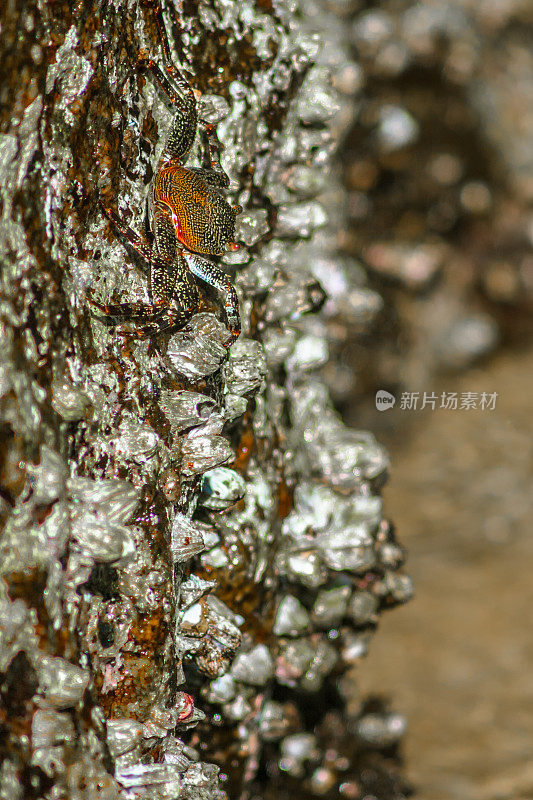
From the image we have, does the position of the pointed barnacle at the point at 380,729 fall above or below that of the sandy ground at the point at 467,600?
below

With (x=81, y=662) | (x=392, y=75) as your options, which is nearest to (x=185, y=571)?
(x=81, y=662)

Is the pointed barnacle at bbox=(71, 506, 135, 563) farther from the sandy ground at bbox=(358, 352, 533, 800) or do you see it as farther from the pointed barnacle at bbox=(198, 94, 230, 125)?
the sandy ground at bbox=(358, 352, 533, 800)

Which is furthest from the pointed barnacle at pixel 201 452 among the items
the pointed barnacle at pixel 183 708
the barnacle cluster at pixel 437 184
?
the barnacle cluster at pixel 437 184

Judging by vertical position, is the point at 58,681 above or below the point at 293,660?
below

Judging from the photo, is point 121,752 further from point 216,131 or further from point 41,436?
point 216,131
